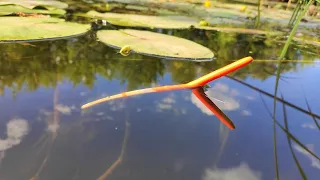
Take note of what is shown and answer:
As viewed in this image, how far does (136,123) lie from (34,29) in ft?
3.31

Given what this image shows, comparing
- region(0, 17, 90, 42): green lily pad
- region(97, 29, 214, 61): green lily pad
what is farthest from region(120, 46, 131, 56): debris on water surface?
region(0, 17, 90, 42): green lily pad

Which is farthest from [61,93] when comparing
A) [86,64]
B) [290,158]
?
[290,158]

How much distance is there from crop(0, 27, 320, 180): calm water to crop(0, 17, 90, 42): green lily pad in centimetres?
8

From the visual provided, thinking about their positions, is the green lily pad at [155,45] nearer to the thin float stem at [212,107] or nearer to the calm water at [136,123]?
the calm water at [136,123]

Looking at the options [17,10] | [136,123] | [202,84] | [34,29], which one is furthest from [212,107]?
[17,10]

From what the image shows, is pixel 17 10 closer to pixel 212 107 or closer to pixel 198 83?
pixel 198 83

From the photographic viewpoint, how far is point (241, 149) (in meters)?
0.71

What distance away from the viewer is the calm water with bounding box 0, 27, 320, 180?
60 centimetres

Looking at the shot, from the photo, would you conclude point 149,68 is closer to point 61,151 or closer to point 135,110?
point 135,110

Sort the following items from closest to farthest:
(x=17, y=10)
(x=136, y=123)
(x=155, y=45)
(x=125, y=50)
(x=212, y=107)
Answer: (x=136, y=123) → (x=212, y=107) → (x=125, y=50) → (x=155, y=45) → (x=17, y=10)

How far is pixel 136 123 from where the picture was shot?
77 centimetres

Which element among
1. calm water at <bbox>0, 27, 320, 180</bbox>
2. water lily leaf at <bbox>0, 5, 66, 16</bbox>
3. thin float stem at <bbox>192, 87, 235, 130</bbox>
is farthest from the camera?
water lily leaf at <bbox>0, 5, 66, 16</bbox>

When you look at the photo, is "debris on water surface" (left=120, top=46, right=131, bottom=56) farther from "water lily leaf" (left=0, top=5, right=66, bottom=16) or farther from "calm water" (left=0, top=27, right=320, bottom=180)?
"water lily leaf" (left=0, top=5, right=66, bottom=16)

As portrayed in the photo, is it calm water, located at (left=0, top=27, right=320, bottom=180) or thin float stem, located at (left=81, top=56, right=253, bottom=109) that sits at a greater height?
thin float stem, located at (left=81, top=56, right=253, bottom=109)
